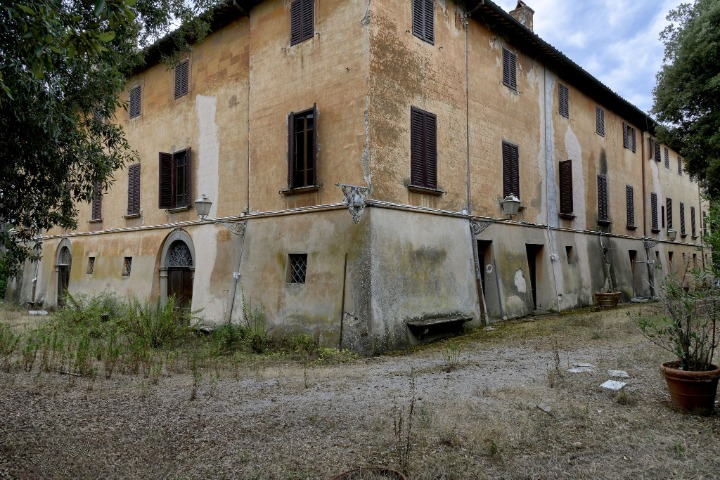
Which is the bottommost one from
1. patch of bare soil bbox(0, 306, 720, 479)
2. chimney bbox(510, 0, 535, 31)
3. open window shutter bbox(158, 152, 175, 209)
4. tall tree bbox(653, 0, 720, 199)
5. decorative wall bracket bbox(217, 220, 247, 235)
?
patch of bare soil bbox(0, 306, 720, 479)

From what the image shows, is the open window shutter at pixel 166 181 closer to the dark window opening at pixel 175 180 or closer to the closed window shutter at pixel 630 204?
the dark window opening at pixel 175 180

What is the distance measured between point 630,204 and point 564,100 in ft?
22.5

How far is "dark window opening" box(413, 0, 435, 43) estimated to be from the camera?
36.6 feet

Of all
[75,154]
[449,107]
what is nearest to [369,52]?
[449,107]

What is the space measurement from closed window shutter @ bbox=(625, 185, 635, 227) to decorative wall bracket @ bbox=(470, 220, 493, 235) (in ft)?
Answer: 36.5

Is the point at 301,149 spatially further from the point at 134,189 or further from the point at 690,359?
Answer: the point at 690,359

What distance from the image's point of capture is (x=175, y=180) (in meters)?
14.4

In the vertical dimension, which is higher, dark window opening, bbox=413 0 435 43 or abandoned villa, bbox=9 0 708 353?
dark window opening, bbox=413 0 435 43

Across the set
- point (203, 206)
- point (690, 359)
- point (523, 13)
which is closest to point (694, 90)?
point (523, 13)

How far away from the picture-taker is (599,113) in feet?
62.5

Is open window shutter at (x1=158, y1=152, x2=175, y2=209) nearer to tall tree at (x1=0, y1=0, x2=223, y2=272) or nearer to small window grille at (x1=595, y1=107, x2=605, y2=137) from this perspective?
tall tree at (x1=0, y1=0, x2=223, y2=272)

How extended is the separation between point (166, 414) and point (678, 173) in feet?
94.3

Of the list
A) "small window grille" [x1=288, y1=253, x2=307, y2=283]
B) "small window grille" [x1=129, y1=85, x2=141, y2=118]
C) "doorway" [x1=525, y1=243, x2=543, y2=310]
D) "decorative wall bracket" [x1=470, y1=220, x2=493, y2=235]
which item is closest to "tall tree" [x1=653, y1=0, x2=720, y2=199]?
"doorway" [x1=525, y1=243, x2=543, y2=310]

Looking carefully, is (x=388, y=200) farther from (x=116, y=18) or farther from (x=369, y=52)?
(x=116, y=18)
